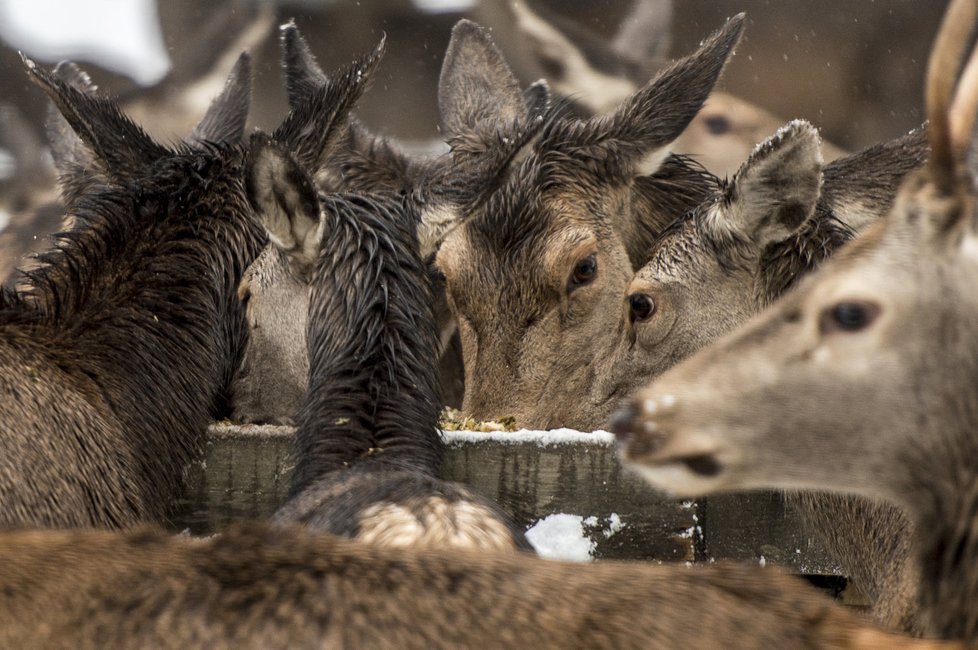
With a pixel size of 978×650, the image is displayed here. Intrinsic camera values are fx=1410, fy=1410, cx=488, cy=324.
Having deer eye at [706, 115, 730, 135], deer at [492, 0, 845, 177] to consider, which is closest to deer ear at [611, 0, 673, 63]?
deer at [492, 0, 845, 177]

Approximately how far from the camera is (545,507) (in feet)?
16.8

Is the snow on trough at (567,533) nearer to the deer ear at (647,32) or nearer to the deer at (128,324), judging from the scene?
the deer at (128,324)

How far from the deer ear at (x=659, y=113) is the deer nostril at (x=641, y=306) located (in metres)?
1.04

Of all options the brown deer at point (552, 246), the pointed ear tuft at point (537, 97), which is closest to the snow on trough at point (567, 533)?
the brown deer at point (552, 246)

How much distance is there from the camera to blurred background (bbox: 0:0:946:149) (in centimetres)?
1312

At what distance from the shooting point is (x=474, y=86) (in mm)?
8562

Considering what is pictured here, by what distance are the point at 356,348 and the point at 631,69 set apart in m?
8.73

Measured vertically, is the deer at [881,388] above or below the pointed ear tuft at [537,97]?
below

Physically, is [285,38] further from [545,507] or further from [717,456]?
[717,456]

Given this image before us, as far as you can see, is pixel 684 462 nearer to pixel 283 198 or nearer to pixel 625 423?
pixel 625 423

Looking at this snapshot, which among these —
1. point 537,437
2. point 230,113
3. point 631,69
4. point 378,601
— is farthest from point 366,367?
point 631,69

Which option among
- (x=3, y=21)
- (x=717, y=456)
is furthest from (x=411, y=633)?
(x=3, y=21)

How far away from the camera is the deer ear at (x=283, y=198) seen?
515 cm

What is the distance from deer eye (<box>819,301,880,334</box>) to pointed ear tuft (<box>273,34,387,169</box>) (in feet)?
10.7
